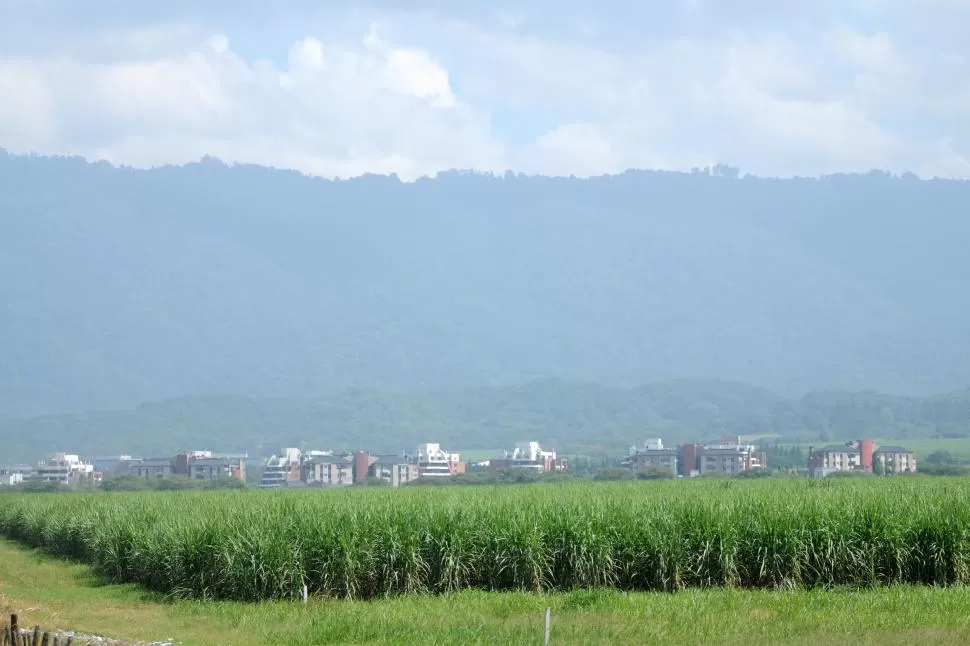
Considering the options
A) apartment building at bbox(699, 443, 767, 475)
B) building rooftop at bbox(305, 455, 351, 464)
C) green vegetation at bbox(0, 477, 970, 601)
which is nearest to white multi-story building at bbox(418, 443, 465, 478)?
building rooftop at bbox(305, 455, 351, 464)

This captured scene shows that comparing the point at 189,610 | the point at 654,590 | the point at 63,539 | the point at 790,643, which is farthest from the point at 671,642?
the point at 63,539

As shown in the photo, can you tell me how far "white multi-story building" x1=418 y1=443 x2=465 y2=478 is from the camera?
171900 mm

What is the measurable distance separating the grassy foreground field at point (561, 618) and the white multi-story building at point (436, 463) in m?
144

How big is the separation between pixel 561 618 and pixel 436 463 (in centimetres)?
15710

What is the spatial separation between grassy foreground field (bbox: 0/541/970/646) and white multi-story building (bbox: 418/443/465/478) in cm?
14374

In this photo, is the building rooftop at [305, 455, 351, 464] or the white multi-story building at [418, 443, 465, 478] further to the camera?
the white multi-story building at [418, 443, 465, 478]

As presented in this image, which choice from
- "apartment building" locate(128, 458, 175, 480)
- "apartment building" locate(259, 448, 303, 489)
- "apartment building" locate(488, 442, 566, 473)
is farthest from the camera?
"apartment building" locate(259, 448, 303, 489)

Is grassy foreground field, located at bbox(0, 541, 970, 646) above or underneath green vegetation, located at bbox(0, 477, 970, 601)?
underneath

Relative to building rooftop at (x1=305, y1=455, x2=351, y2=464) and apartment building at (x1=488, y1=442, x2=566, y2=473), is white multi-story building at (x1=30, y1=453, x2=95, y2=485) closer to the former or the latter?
building rooftop at (x1=305, y1=455, x2=351, y2=464)

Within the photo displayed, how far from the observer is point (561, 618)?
2041 centimetres

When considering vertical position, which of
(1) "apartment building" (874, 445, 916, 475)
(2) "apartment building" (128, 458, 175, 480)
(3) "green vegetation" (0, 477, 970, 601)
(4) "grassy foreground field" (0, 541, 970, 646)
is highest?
(2) "apartment building" (128, 458, 175, 480)

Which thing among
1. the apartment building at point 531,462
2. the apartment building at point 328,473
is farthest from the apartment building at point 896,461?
the apartment building at point 328,473

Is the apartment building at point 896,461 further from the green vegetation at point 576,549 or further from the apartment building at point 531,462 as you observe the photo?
the green vegetation at point 576,549

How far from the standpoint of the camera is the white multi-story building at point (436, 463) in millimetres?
171900
